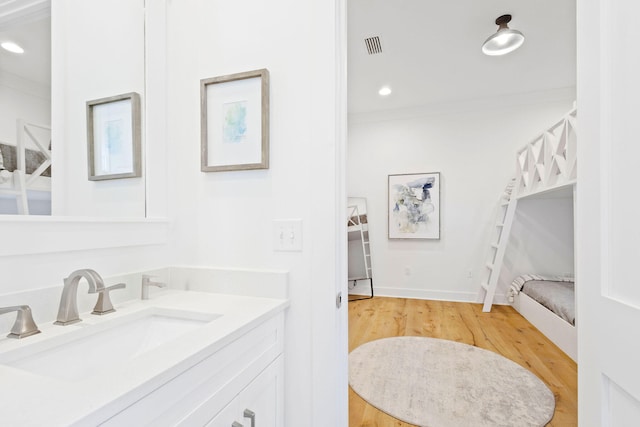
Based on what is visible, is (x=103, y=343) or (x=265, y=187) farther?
(x=265, y=187)

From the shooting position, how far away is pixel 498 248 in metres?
3.39

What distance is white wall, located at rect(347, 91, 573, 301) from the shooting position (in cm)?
373

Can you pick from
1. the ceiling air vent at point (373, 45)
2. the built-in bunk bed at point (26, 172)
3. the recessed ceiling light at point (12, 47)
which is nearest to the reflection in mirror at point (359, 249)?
the ceiling air vent at point (373, 45)

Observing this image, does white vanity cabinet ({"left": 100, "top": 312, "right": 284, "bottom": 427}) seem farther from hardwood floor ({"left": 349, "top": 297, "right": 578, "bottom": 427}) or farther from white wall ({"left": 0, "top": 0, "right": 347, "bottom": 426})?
hardwood floor ({"left": 349, "top": 297, "right": 578, "bottom": 427})

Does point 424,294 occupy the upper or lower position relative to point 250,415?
lower

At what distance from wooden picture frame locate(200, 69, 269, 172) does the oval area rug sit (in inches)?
63.8

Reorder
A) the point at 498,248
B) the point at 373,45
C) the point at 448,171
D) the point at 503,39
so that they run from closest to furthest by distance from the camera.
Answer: the point at 503,39 < the point at 373,45 < the point at 498,248 < the point at 448,171

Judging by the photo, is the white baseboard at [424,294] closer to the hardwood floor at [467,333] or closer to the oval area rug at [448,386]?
the hardwood floor at [467,333]

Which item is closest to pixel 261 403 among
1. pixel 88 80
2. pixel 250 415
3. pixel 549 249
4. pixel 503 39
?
pixel 250 415

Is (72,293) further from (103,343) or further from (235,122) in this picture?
(235,122)

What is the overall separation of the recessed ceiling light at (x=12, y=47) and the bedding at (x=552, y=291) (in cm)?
347

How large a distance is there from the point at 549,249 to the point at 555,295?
1.04 metres

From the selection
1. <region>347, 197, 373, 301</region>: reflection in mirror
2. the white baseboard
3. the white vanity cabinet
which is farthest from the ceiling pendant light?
the white baseboard

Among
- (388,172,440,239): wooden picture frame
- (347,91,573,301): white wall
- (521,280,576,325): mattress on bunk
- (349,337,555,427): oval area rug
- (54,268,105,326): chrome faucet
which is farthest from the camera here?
(388,172,440,239): wooden picture frame
